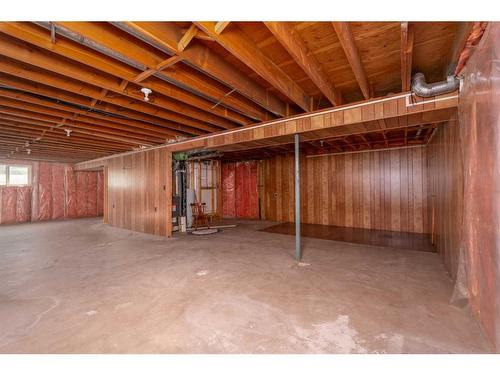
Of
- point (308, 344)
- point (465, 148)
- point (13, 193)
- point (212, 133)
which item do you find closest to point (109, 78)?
point (212, 133)

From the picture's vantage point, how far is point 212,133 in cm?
479

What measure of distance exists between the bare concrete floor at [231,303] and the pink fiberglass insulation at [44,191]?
6131mm

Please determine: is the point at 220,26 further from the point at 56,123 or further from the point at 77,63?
the point at 56,123

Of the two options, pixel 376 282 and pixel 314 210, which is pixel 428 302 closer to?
pixel 376 282

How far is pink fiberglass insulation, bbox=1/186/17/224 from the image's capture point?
8.17 metres

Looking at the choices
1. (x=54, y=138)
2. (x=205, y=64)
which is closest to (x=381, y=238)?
(x=205, y=64)

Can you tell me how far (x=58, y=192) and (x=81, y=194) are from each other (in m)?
0.82

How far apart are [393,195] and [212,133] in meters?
5.15

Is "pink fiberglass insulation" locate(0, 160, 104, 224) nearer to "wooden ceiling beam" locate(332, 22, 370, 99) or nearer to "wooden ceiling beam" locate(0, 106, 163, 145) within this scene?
Result: "wooden ceiling beam" locate(0, 106, 163, 145)

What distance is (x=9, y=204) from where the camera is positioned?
828 centimetres

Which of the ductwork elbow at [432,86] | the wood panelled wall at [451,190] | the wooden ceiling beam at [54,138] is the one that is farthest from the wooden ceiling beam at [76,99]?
the wood panelled wall at [451,190]

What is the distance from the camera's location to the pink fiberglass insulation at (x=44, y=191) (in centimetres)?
891

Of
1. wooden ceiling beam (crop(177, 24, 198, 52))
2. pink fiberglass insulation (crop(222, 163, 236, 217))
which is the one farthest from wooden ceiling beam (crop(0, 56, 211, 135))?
pink fiberglass insulation (crop(222, 163, 236, 217))

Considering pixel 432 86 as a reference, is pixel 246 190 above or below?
below
